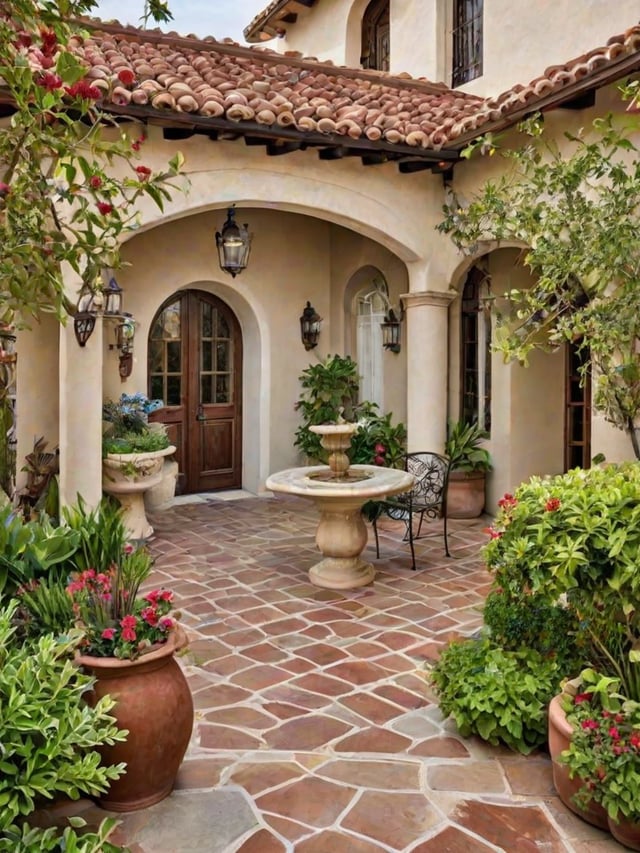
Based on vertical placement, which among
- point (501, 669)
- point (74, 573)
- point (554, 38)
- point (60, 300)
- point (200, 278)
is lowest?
point (501, 669)

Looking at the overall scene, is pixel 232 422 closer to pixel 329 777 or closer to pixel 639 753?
pixel 329 777

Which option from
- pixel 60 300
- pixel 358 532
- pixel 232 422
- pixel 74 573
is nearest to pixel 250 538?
pixel 358 532

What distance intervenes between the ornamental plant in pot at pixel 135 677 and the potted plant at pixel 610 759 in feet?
5.52

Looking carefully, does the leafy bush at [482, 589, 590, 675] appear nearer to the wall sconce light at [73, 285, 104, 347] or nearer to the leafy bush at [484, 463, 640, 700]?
the leafy bush at [484, 463, 640, 700]

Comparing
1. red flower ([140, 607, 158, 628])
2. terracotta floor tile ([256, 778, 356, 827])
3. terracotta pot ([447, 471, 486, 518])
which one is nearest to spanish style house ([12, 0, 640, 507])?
terracotta pot ([447, 471, 486, 518])

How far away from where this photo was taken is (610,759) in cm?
297

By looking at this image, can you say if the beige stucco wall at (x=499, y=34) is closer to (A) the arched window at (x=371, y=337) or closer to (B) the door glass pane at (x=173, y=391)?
(A) the arched window at (x=371, y=337)

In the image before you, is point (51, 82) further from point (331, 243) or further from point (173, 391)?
point (331, 243)

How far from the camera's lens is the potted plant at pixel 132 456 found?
7750 mm

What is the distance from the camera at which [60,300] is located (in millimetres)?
2988

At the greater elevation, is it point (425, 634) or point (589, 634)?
point (589, 634)

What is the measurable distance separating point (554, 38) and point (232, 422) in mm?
6602

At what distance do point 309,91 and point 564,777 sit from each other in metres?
7.47

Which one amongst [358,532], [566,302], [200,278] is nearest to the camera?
[566,302]
